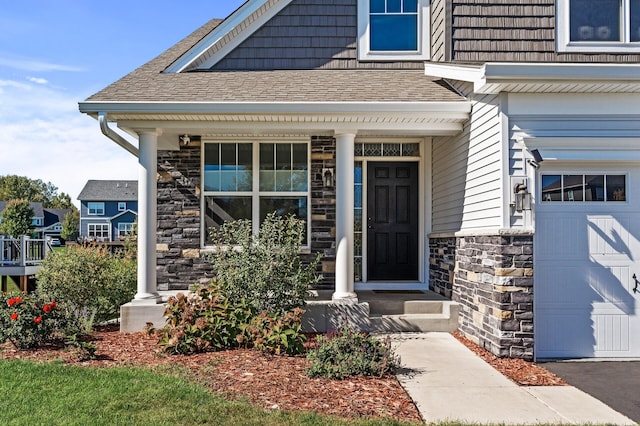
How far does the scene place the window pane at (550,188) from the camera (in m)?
5.61

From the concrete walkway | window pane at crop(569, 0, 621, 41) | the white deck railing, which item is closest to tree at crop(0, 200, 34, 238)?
the white deck railing

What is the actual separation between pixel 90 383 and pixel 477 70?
16.9 feet

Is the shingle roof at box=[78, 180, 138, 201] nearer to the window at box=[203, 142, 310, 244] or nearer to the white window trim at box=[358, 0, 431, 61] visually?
the window at box=[203, 142, 310, 244]

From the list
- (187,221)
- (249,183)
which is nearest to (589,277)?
(249,183)

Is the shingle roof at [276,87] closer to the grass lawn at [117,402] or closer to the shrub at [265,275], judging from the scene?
the shrub at [265,275]

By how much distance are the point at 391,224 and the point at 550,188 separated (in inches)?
126

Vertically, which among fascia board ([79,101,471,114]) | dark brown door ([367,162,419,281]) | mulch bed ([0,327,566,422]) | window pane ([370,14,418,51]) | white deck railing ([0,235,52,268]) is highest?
window pane ([370,14,418,51])

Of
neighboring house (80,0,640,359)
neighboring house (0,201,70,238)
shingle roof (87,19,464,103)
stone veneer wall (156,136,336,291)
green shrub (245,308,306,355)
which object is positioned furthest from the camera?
neighboring house (0,201,70,238)

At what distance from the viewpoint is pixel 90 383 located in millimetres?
4406

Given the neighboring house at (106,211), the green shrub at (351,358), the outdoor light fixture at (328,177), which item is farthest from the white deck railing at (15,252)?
the neighboring house at (106,211)

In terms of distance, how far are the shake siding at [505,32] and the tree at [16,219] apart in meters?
47.7

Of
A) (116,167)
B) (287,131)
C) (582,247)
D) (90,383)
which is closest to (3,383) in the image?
(90,383)

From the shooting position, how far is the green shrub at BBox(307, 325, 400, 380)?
4.66 metres

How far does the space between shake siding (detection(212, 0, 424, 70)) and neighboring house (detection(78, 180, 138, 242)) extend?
140ft
